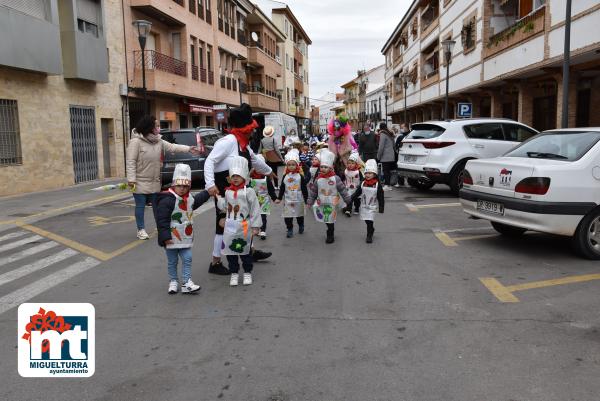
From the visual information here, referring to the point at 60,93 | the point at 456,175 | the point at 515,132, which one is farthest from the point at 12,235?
the point at 515,132

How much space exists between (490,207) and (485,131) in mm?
6124

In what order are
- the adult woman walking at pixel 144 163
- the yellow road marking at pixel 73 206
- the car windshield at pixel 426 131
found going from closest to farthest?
the adult woman walking at pixel 144 163, the yellow road marking at pixel 73 206, the car windshield at pixel 426 131

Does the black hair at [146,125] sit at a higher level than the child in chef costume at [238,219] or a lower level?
higher

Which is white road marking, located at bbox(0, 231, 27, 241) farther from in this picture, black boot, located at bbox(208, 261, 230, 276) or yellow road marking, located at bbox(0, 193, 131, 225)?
black boot, located at bbox(208, 261, 230, 276)

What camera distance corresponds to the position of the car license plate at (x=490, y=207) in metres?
7.12

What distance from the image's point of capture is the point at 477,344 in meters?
4.07

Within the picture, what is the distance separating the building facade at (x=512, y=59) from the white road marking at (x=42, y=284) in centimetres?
1247

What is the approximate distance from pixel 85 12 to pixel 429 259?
57.9 ft

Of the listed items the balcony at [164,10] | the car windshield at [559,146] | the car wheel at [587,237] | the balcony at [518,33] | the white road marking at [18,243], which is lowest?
the white road marking at [18,243]

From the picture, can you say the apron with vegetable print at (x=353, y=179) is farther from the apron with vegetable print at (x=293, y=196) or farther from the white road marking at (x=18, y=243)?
the white road marking at (x=18, y=243)

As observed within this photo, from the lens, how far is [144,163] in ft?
27.8

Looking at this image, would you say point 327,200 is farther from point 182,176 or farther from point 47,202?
point 47,202

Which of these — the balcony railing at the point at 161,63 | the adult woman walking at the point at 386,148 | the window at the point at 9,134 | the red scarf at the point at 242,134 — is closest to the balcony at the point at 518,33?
the adult woman walking at the point at 386,148

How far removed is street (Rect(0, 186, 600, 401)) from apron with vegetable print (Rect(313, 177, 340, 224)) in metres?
0.41
